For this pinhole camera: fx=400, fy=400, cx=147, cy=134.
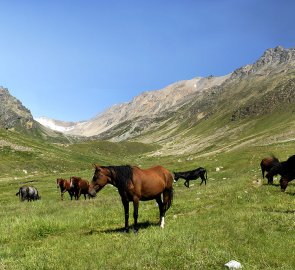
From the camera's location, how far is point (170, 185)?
19.9m

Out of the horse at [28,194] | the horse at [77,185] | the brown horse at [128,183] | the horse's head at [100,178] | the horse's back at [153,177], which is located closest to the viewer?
the brown horse at [128,183]

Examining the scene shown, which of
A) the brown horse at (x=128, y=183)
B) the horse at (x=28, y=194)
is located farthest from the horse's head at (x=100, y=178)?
the horse at (x=28, y=194)

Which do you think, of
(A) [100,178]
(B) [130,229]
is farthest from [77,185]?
(B) [130,229]

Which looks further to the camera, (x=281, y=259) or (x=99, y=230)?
(x=99, y=230)

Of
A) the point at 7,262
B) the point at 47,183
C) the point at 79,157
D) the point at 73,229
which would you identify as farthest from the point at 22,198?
the point at 79,157

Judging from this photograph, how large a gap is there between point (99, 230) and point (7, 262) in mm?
5818

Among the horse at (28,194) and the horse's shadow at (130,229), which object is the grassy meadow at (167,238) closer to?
the horse's shadow at (130,229)

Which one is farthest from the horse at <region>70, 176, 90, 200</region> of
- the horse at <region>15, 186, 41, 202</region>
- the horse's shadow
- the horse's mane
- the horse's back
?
the horse's mane

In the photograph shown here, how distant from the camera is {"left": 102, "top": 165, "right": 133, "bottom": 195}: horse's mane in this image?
17.6m

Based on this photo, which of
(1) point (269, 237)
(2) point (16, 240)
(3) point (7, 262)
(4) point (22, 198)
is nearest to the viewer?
(3) point (7, 262)

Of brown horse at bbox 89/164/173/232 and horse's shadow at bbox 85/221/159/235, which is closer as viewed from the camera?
brown horse at bbox 89/164/173/232

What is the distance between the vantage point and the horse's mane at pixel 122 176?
692 inches

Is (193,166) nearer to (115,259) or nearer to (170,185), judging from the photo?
(170,185)

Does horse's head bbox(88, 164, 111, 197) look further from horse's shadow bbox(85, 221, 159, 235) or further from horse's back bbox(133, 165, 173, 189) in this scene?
horse's shadow bbox(85, 221, 159, 235)
